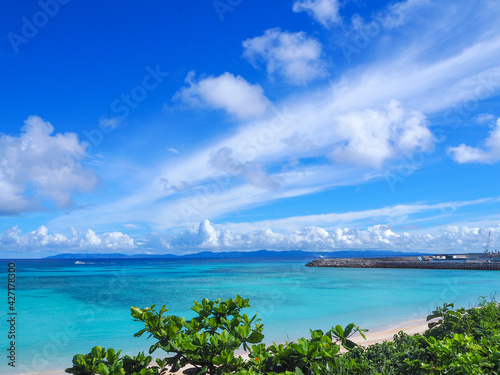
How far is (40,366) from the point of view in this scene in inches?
402

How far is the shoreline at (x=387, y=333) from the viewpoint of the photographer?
34.2 feet

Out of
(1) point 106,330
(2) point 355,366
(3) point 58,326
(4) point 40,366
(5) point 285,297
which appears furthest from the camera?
(5) point 285,297

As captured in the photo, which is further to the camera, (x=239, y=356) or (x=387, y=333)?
(x=387, y=333)

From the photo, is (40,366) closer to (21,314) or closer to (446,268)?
(21,314)

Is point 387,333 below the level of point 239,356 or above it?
below

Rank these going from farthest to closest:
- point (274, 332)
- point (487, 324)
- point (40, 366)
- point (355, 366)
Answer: point (274, 332) → point (40, 366) → point (487, 324) → point (355, 366)

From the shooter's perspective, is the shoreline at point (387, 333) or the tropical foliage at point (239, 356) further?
the shoreline at point (387, 333)

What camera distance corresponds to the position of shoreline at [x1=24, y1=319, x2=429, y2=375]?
10416 millimetres

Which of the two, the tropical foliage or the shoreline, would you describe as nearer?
the tropical foliage

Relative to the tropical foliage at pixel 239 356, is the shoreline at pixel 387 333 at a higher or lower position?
lower

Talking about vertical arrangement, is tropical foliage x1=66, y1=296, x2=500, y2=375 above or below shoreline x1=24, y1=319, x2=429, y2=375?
above

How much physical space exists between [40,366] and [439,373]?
11.1 meters

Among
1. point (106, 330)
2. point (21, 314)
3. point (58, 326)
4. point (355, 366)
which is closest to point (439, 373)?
point (355, 366)

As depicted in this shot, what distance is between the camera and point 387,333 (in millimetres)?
12906
